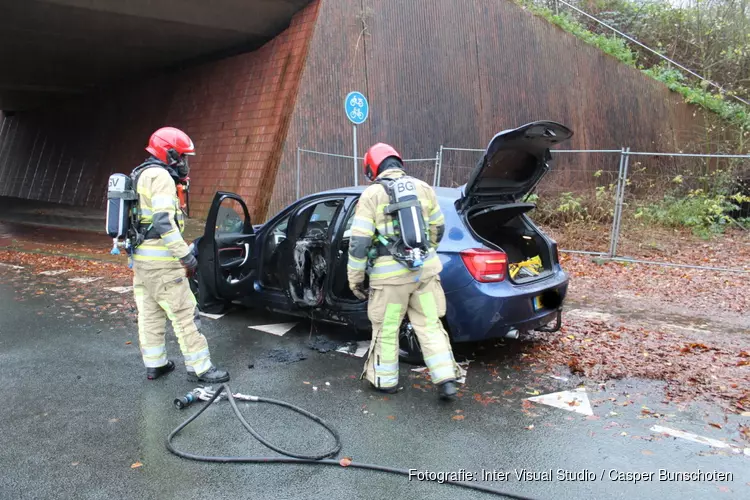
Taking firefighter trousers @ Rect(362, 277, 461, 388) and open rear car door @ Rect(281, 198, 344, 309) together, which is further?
open rear car door @ Rect(281, 198, 344, 309)

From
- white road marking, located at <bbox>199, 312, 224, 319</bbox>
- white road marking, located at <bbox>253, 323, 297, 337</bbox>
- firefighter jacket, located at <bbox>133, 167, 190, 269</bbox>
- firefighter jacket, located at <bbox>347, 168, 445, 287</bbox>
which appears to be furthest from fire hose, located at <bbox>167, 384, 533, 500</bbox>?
white road marking, located at <bbox>199, 312, 224, 319</bbox>

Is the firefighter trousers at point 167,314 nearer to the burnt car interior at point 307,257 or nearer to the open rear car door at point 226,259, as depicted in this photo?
the burnt car interior at point 307,257

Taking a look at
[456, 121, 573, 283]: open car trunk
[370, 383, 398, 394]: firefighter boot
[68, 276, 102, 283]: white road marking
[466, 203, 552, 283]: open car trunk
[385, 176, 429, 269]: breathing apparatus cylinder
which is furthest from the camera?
[68, 276, 102, 283]: white road marking

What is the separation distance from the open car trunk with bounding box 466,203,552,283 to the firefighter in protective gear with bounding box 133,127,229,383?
2.36 m

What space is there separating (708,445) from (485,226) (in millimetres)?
2421

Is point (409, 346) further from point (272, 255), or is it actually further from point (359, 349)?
point (272, 255)

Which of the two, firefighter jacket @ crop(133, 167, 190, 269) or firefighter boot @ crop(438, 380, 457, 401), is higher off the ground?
firefighter jacket @ crop(133, 167, 190, 269)

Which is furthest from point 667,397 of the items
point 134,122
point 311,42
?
point 134,122

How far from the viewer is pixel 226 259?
584cm

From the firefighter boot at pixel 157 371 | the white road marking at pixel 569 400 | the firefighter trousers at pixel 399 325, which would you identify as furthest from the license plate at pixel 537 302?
the firefighter boot at pixel 157 371

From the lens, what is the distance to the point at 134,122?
17.8 metres

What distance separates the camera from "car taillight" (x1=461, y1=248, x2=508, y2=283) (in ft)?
14.3

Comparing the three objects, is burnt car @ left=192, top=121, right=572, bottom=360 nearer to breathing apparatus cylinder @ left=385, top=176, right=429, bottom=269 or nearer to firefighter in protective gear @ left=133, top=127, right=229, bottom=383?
breathing apparatus cylinder @ left=385, top=176, right=429, bottom=269

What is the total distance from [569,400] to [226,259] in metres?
3.59
